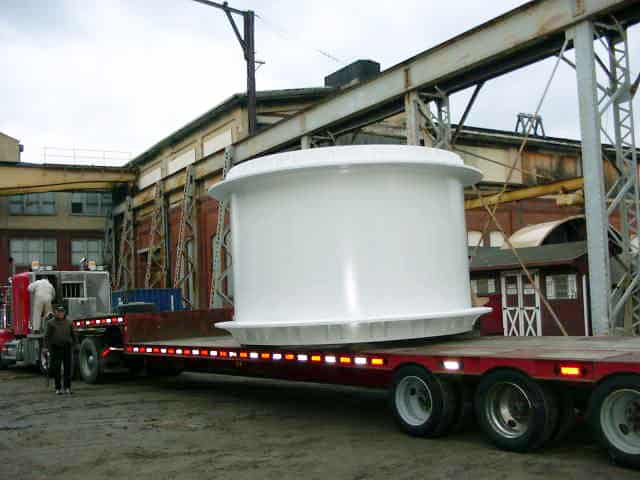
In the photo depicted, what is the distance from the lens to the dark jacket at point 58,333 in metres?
13.6

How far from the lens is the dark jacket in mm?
13570

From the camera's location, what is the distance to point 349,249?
898 cm

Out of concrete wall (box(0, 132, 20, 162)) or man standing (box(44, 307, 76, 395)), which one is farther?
concrete wall (box(0, 132, 20, 162))

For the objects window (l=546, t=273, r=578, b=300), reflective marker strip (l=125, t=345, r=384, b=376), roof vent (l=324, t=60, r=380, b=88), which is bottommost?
reflective marker strip (l=125, t=345, r=384, b=376)

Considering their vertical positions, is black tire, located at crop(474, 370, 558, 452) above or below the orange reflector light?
below

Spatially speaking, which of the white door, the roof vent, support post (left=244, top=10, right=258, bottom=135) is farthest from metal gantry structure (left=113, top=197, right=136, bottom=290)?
the white door

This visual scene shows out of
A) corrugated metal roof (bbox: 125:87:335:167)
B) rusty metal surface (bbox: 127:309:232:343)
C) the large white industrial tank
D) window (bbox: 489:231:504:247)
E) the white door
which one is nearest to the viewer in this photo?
the large white industrial tank

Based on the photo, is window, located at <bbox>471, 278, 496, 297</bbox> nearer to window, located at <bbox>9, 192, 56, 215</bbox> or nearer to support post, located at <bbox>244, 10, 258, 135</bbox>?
support post, located at <bbox>244, 10, 258, 135</bbox>

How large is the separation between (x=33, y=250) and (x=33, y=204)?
2619 millimetres

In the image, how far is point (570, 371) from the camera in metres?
6.68

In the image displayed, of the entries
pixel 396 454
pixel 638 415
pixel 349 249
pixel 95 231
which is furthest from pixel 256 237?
pixel 95 231

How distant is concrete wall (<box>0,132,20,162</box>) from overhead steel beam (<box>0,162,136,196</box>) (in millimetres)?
6474

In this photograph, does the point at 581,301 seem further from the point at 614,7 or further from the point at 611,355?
the point at 611,355

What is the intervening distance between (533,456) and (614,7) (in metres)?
8.09
